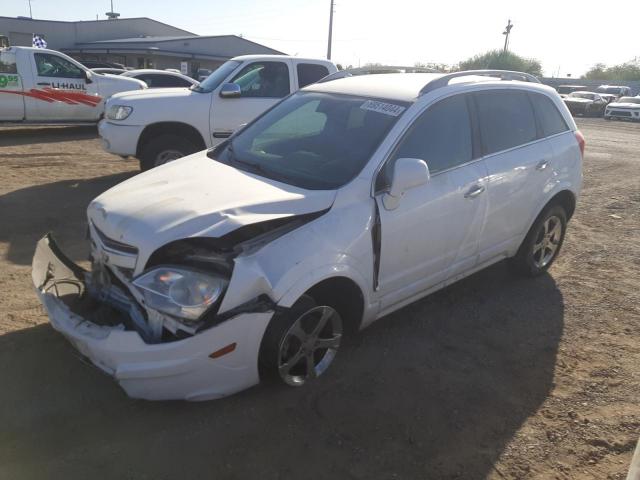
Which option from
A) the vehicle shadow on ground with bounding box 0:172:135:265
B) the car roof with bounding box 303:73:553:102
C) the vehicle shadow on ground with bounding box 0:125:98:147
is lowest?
the vehicle shadow on ground with bounding box 0:125:98:147

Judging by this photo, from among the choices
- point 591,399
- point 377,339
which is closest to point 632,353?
point 591,399

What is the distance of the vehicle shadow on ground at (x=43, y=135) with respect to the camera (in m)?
11.8

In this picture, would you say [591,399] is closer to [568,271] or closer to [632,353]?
[632,353]

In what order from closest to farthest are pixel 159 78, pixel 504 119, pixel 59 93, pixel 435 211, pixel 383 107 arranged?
1. pixel 435 211
2. pixel 383 107
3. pixel 504 119
4. pixel 59 93
5. pixel 159 78

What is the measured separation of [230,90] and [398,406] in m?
5.61

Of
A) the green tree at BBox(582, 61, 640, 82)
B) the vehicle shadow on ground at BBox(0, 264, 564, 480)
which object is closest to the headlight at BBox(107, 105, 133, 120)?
the vehicle shadow on ground at BBox(0, 264, 564, 480)

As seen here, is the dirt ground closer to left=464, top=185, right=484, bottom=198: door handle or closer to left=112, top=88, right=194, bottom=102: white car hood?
left=464, top=185, right=484, bottom=198: door handle

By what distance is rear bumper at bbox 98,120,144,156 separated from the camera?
7258mm

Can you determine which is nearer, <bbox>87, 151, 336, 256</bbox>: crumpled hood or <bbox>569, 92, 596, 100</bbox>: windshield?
<bbox>87, 151, 336, 256</bbox>: crumpled hood

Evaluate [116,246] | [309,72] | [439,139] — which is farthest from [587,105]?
[116,246]

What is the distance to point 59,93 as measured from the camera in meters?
11.8

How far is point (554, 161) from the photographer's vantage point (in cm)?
461

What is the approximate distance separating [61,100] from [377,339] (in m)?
11.0

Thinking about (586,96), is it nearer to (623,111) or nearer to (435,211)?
(623,111)
